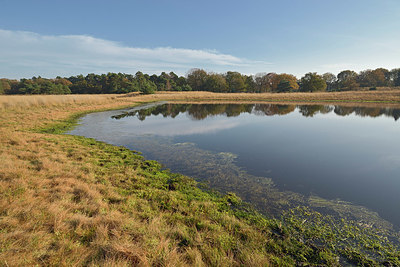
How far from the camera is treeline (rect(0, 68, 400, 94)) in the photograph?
7788 centimetres

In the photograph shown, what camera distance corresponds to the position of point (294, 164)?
891cm

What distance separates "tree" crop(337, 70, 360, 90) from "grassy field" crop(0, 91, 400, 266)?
109416 millimetres

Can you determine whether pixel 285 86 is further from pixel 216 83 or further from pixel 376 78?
pixel 376 78

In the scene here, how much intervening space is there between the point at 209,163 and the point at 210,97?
56847mm

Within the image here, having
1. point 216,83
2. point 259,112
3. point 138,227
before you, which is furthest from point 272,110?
point 216,83

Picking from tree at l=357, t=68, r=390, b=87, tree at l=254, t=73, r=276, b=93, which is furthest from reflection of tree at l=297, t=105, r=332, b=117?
tree at l=357, t=68, r=390, b=87

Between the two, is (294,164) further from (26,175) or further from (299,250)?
(26,175)

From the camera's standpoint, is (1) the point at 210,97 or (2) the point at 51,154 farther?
(1) the point at 210,97

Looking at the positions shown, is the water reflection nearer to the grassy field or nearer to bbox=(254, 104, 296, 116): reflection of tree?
bbox=(254, 104, 296, 116): reflection of tree

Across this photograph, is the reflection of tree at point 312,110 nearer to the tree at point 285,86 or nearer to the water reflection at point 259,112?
the water reflection at point 259,112

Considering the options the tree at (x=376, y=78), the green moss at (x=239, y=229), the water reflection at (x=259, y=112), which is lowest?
the green moss at (x=239, y=229)

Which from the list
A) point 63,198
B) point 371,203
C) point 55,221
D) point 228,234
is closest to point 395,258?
point 371,203

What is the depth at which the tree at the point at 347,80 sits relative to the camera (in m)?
83.4

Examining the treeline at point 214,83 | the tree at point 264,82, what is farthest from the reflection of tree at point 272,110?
the tree at point 264,82
